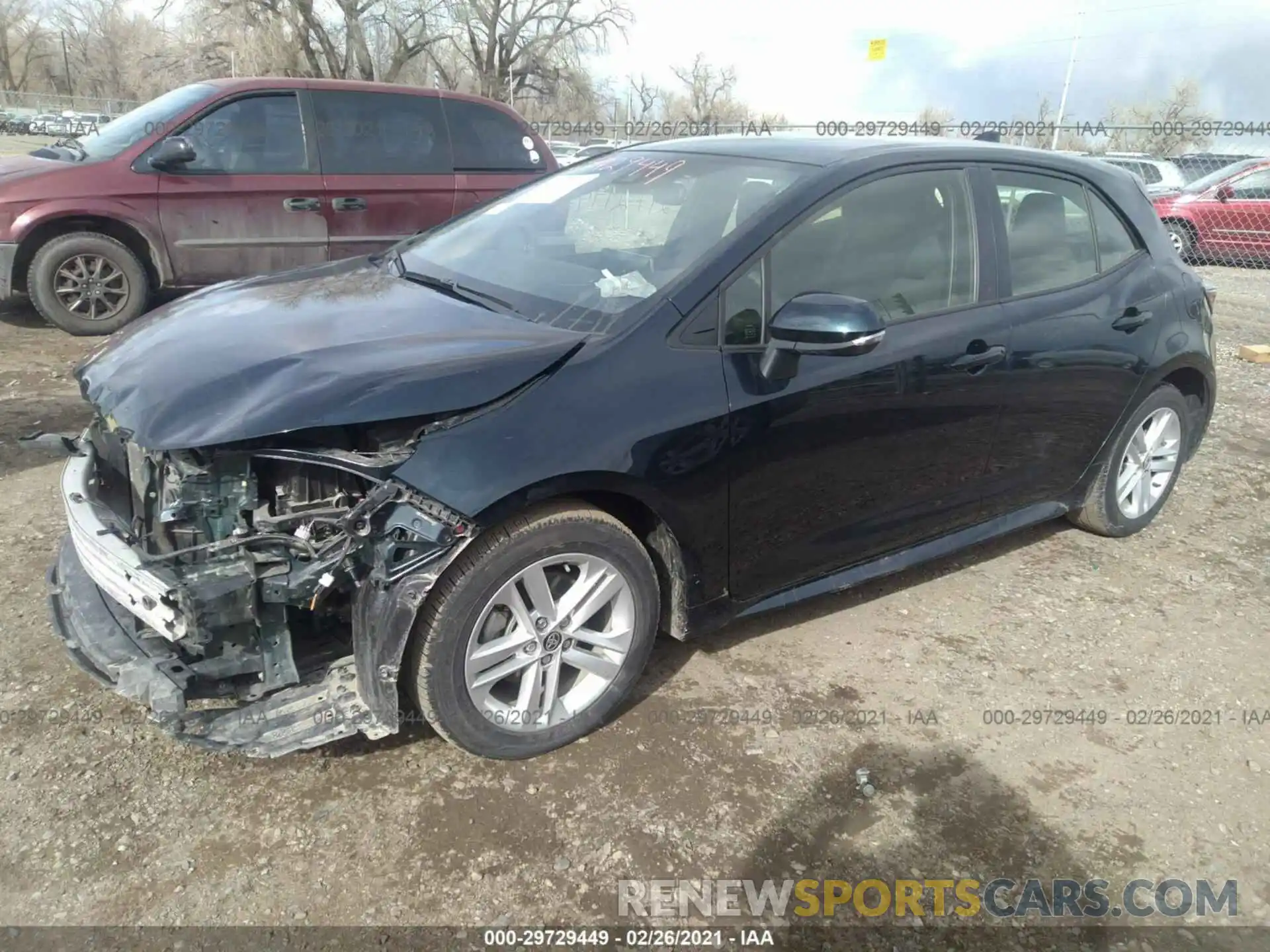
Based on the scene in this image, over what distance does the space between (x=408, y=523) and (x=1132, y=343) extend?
3.19 meters

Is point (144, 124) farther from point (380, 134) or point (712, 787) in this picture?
point (712, 787)

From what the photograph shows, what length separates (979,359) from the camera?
323 cm

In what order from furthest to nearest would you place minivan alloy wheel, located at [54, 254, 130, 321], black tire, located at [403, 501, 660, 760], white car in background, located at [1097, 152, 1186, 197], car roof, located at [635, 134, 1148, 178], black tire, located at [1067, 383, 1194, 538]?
white car in background, located at [1097, 152, 1186, 197] < minivan alloy wheel, located at [54, 254, 130, 321] < black tire, located at [1067, 383, 1194, 538] < car roof, located at [635, 134, 1148, 178] < black tire, located at [403, 501, 660, 760]

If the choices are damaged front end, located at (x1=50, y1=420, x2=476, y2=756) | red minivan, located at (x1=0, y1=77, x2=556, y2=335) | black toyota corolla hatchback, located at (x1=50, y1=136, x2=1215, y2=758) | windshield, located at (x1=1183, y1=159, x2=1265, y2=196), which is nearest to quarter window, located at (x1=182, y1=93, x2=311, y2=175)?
red minivan, located at (x1=0, y1=77, x2=556, y2=335)

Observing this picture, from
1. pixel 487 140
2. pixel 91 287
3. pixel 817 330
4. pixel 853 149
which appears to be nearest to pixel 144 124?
pixel 91 287

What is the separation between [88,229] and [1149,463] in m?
6.85

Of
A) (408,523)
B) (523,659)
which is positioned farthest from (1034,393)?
(408,523)

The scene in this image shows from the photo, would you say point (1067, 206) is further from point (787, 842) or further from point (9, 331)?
point (9, 331)

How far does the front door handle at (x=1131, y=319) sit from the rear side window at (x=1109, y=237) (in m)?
0.21

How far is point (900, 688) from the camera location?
3.14 metres

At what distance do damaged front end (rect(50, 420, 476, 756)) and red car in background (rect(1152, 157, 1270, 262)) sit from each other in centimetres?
1313

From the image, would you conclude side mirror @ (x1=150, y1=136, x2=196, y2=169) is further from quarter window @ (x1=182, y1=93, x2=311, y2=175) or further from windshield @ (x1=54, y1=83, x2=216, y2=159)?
windshield @ (x1=54, y1=83, x2=216, y2=159)

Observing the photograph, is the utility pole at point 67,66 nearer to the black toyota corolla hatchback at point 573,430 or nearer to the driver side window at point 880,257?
the black toyota corolla hatchback at point 573,430

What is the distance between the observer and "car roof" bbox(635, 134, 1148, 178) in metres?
3.13
